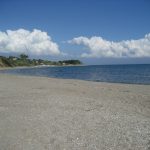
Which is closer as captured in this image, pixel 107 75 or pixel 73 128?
pixel 73 128

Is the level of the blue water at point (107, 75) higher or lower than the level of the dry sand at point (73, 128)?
lower

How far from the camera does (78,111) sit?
1330 centimetres

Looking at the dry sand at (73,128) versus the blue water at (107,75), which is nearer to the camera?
the dry sand at (73,128)

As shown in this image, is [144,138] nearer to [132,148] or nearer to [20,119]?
[132,148]

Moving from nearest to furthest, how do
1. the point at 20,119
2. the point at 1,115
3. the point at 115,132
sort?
1. the point at 115,132
2. the point at 20,119
3. the point at 1,115

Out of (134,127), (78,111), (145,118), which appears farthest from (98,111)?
(134,127)

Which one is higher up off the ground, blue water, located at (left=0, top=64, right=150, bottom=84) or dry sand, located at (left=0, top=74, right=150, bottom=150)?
dry sand, located at (left=0, top=74, right=150, bottom=150)

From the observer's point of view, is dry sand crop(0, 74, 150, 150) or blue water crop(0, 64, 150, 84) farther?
blue water crop(0, 64, 150, 84)

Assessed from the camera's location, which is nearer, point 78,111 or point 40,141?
point 40,141

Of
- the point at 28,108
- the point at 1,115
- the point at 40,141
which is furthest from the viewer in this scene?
the point at 28,108

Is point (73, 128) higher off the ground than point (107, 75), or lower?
higher

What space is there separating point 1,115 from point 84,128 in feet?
14.7

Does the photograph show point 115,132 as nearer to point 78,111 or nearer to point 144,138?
point 144,138

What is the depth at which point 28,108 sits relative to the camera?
562 inches
